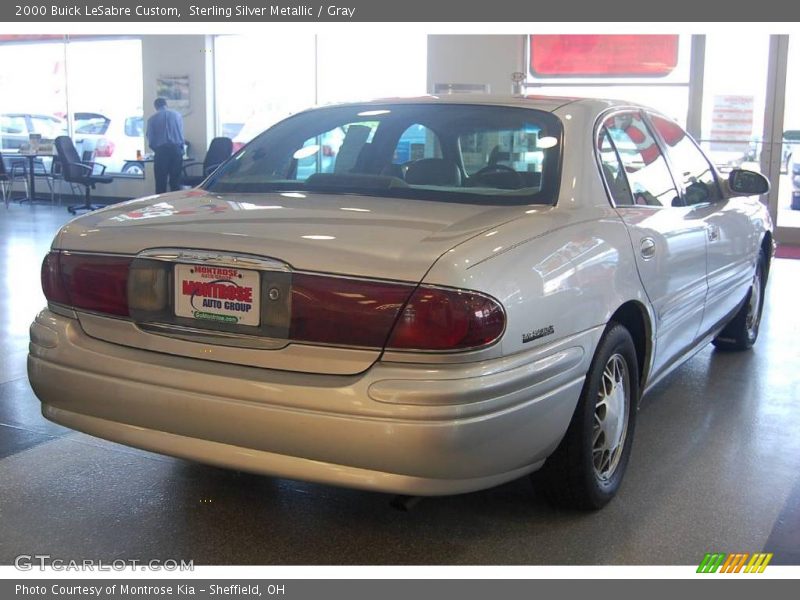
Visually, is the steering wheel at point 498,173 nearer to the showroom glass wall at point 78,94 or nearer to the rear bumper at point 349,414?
the rear bumper at point 349,414

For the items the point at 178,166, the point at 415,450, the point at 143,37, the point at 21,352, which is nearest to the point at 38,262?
the point at 21,352

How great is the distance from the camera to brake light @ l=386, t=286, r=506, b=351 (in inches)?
83.2

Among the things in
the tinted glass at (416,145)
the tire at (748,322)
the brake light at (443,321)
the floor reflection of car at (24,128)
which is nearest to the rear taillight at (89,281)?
the brake light at (443,321)

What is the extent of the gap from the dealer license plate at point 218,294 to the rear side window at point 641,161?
1.48m

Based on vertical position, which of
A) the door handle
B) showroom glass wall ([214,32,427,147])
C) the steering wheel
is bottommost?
the door handle

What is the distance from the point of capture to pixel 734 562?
2504mm

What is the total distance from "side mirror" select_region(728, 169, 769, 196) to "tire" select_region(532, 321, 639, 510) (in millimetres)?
1581

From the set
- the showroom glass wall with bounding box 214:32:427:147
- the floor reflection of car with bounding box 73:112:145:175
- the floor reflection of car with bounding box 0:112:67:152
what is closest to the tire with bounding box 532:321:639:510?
the showroom glass wall with bounding box 214:32:427:147

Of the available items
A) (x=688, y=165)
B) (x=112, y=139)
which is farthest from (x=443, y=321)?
(x=112, y=139)

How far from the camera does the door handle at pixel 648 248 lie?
292cm

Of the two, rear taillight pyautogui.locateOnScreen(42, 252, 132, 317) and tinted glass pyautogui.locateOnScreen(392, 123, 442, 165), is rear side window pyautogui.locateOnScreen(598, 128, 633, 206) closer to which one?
tinted glass pyautogui.locateOnScreen(392, 123, 442, 165)

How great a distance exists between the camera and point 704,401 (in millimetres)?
4039

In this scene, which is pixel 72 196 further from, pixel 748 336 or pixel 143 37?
pixel 748 336

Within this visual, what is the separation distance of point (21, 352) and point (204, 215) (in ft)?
8.81
